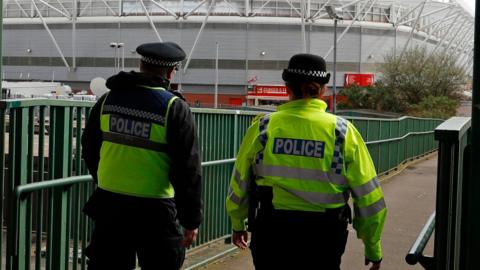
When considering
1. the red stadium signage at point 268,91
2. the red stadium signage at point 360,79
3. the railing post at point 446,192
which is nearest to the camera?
the railing post at point 446,192

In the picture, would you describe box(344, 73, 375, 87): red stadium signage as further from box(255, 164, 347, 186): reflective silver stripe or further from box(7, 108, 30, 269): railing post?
box(255, 164, 347, 186): reflective silver stripe

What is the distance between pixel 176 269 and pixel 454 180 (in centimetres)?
156

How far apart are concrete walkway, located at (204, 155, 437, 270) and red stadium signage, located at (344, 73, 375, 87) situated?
57771 mm

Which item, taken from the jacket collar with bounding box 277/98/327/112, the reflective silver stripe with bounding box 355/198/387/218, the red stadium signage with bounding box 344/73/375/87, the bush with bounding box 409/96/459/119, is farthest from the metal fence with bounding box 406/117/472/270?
the red stadium signage with bounding box 344/73/375/87

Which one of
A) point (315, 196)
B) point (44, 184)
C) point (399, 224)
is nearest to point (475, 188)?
point (315, 196)

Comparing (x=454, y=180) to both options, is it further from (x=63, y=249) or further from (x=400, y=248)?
(x=400, y=248)

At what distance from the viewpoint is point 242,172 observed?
12.6ft

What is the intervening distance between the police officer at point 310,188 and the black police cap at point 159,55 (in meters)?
0.64

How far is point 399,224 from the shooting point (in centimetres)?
1047

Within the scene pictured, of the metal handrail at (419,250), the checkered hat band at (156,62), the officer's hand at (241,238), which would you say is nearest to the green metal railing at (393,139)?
the metal handrail at (419,250)

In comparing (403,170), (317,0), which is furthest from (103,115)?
(317,0)

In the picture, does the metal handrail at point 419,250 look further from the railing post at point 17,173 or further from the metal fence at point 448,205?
the railing post at point 17,173

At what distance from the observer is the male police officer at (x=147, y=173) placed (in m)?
3.80

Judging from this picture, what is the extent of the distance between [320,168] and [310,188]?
115 millimetres
